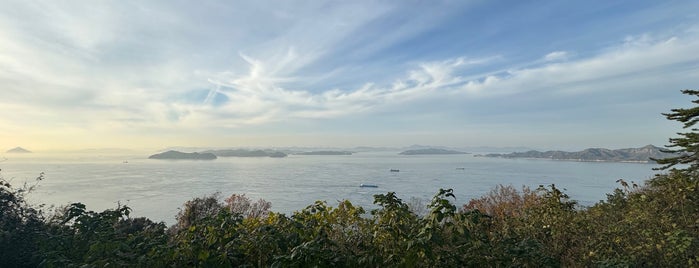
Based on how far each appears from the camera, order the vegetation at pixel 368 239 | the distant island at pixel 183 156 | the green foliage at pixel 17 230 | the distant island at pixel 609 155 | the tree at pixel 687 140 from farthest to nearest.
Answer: the distant island at pixel 183 156
the distant island at pixel 609 155
the tree at pixel 687 140
the green foliage at pixel 17 230
the vegetation at pixel 368 239

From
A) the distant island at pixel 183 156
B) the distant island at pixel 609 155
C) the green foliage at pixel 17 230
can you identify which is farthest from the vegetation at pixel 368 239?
the distant island at pixel 183 156

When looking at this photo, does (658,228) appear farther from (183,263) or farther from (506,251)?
Result: (183,263)

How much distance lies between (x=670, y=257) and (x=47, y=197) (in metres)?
→ 53.1

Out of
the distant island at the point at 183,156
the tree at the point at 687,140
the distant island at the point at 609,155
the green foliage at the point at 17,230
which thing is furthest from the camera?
the distant island at the point at 183,156

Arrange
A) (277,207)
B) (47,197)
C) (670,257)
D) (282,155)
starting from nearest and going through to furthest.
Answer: (670,257) → (277,207) → (47,197) → (282,155)

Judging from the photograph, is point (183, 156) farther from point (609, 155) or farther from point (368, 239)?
point (368, 239)

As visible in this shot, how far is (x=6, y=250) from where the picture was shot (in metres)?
3.77

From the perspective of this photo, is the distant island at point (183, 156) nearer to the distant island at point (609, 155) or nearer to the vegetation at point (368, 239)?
the distant island at point (609, 155)

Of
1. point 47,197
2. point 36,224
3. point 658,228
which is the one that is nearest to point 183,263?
point 36,224

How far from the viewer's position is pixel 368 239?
114 inches

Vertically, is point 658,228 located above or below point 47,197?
above

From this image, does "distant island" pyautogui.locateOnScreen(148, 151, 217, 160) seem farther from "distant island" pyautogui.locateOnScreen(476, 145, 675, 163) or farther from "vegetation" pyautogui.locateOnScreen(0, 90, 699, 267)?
"vegetation" pyautogui.locateOnScreen(0, 90, 699, 267)

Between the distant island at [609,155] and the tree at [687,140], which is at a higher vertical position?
the tree at [687,140]

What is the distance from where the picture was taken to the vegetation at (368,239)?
8.00ft
